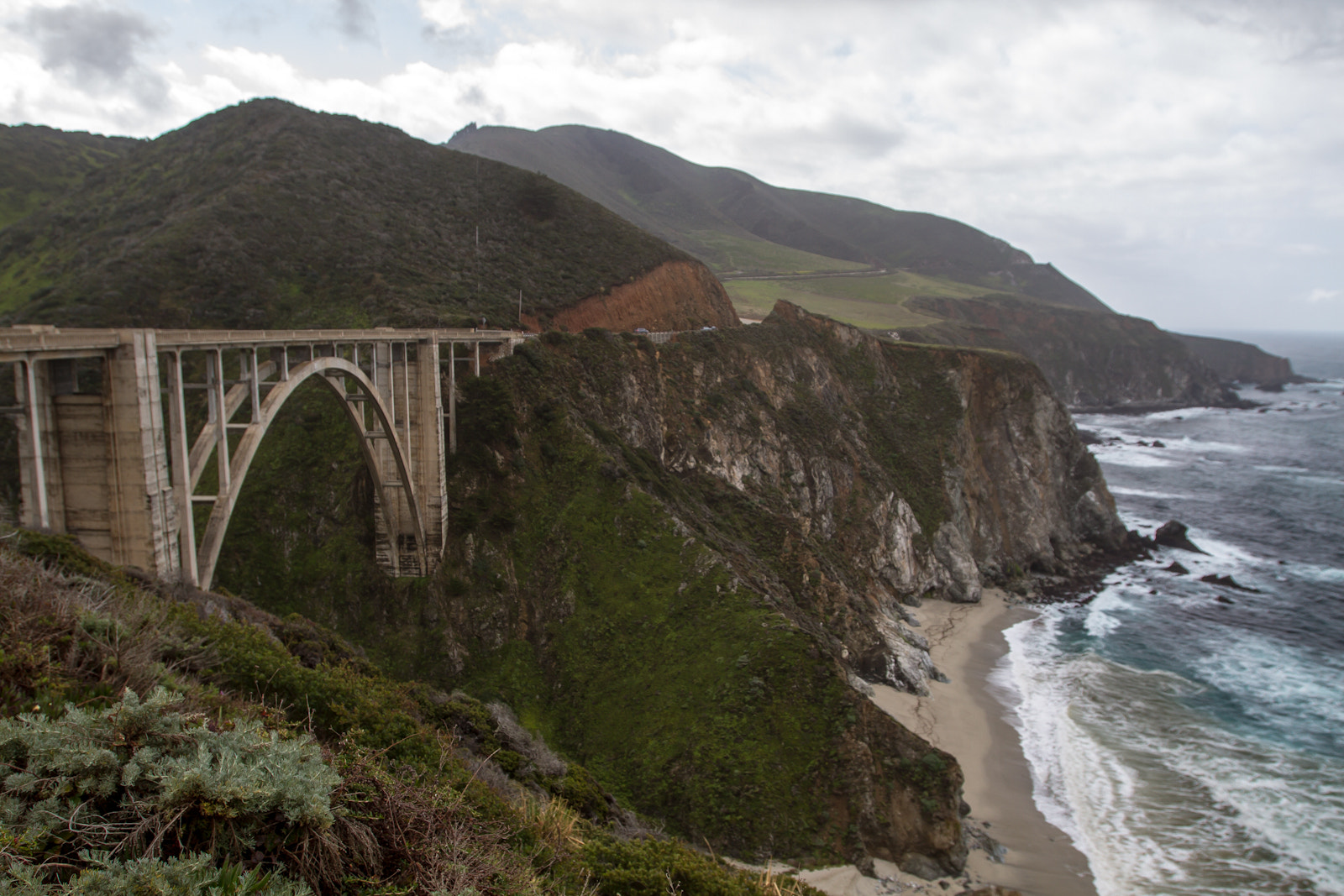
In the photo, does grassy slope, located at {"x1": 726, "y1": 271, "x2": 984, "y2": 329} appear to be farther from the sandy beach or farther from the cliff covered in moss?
the sandy beach

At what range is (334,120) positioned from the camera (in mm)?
64062

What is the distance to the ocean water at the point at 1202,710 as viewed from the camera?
22531 mm

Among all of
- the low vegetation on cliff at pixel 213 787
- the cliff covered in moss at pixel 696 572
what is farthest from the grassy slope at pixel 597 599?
the low vegetation on cliff at pixel 213 787

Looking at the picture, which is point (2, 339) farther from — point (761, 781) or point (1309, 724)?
point (1309, 724)

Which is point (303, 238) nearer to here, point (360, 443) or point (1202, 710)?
point (360, 443)

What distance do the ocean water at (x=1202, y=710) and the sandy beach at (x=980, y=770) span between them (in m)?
0.68

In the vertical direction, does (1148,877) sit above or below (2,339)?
below

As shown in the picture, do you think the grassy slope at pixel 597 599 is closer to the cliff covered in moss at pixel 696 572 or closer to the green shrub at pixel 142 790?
the cliff covered in moss at pixel 696 572

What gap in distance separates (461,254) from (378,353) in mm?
27286

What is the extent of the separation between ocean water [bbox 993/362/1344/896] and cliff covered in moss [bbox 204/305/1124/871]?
549cm

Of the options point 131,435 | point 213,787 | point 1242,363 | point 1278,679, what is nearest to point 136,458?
point 131,435

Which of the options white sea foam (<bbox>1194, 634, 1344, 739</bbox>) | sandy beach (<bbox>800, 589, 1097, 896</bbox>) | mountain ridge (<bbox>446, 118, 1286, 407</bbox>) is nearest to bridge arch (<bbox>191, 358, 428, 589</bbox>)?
sandy beach (<bbox>800, 589, 1097, 896</bbox>)

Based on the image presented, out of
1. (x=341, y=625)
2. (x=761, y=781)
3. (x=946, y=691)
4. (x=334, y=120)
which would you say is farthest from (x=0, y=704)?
(x=334, y=120)

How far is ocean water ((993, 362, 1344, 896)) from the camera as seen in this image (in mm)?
22531
